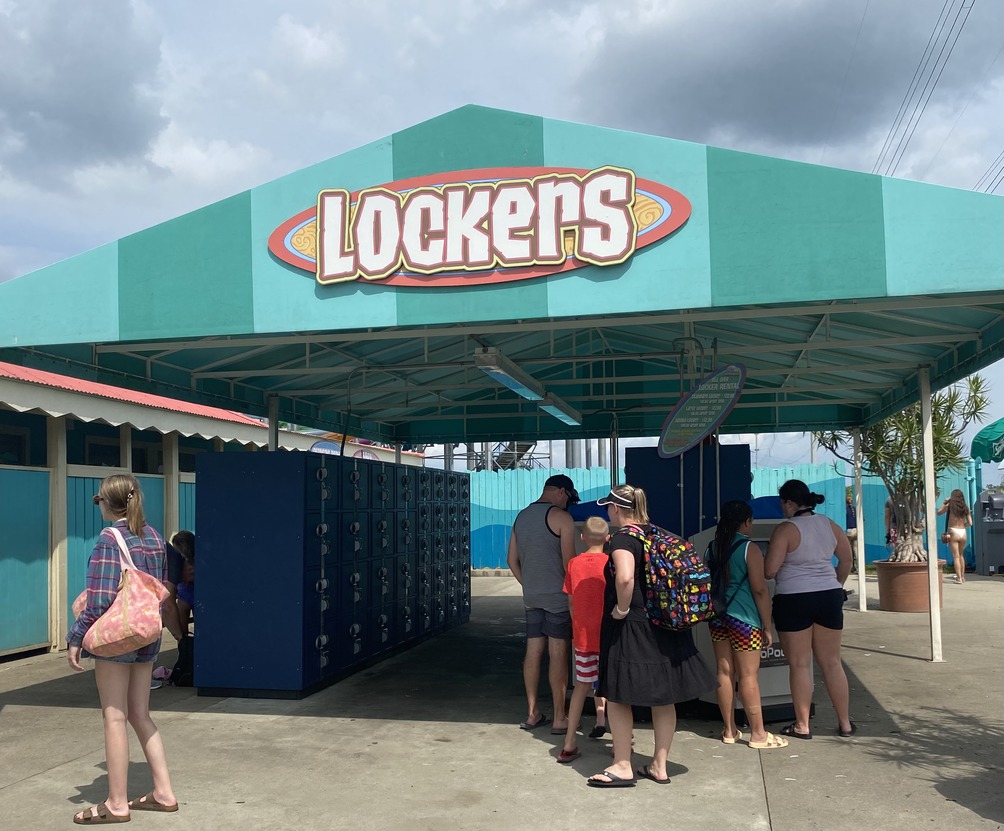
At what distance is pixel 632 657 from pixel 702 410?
2.05m

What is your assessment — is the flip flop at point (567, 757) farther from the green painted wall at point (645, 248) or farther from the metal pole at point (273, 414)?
the metal pole at point (273, 414)

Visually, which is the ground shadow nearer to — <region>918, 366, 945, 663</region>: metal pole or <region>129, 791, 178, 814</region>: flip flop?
<region>918, 366, 945, 663</region>: metal pole

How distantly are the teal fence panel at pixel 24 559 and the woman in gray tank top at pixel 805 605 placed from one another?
7504 millimetres

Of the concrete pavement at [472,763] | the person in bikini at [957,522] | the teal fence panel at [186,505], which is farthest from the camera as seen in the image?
the person in bikini at [957,522]

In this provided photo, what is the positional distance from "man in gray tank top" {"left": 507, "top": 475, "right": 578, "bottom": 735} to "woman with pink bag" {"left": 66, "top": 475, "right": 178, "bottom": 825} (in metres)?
2.53

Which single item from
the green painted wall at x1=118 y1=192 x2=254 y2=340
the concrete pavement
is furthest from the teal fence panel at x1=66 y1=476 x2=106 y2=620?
the green painted wall at x1=118 y1=192 x2=254 y2=340

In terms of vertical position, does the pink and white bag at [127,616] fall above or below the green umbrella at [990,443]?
below

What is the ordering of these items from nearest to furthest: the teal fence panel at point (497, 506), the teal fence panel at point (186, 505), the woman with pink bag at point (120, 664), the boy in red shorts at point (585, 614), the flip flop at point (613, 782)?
the woman with pink bag at point (120, 664) < the flip flop at point (613, 782) < the boy in red shorts at point (585, 614) < the teal fence panel at point (186, 505) < the teal fence panel at point (497, 506)

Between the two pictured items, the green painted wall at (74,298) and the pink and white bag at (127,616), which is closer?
the pink and white bag at (127,616)

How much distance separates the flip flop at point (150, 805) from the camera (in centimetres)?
499

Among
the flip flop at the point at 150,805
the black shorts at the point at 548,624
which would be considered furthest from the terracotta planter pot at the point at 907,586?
the flip flop at the point at 150,805

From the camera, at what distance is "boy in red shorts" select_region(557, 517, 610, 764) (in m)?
5.84

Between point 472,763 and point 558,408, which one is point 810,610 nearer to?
point 472,763

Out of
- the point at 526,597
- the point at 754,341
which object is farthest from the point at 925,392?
the point at 526,597
